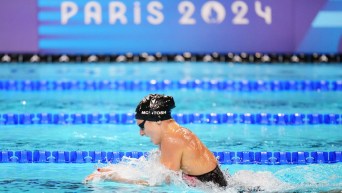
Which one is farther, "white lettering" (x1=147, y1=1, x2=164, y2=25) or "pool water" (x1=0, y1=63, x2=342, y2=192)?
"white lettering" (x1=147, y1=1, x2=164, y2=25)

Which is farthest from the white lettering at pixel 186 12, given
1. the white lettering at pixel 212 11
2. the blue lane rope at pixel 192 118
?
the blue lane rope at pixel 192 118

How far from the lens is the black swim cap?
15.8ft

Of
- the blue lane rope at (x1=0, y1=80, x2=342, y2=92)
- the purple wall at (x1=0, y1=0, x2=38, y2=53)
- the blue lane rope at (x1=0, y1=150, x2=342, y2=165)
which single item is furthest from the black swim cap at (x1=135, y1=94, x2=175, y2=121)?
the purple wall at (x1=0, y1=0, x2=38, y2=53)

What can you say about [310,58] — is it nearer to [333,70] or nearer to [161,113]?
[333,70]

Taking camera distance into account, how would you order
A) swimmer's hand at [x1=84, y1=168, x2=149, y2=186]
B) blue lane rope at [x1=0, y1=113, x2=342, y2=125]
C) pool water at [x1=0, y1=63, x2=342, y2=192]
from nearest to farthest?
swimmer's hand at [x1=84, y1=168, x2=149, y2=186] < pool water at [x1=0, y1=63, x2=342, y2=192] < blue lane rope at [x1=0, y1=113, x2=342, y2=125]

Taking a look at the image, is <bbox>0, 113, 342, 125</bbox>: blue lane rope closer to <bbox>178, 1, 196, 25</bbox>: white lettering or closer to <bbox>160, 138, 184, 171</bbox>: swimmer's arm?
<bbox>160, 138, 184, 171</bbox>: swimmer's arm

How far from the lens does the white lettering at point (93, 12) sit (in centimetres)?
1286

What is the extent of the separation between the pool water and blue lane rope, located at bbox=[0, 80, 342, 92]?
0.09m

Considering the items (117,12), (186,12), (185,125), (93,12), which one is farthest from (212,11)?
(185,125)

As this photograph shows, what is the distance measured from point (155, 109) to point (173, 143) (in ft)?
0.68

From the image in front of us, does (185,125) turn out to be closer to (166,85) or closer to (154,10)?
(166,85)

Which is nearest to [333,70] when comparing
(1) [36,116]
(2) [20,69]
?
(2) [20,69]

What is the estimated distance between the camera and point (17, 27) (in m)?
12.8

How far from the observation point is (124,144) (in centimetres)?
726
